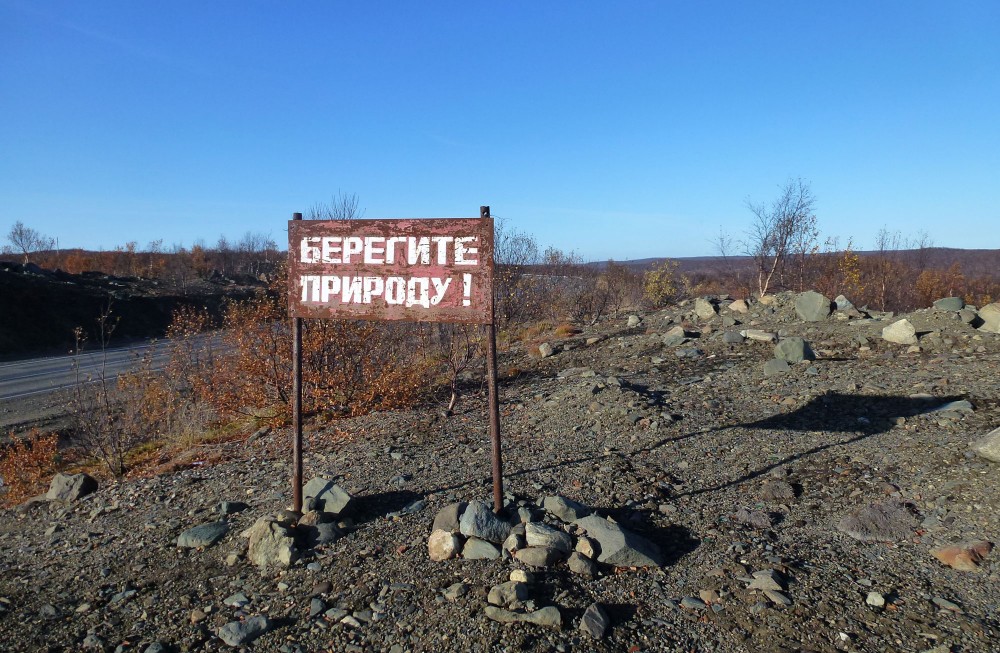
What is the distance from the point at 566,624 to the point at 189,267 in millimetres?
48210

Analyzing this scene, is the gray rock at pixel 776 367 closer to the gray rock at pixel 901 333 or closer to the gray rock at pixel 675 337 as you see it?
the gray rock at pixel 675 337

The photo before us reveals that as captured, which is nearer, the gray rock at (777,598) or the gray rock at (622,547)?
the gray rock at (777,598)

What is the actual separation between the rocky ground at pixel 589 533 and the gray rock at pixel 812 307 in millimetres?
3981

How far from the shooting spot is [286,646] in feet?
10.8

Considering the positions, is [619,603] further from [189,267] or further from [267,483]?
[189,267]

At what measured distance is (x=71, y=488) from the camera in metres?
6.27

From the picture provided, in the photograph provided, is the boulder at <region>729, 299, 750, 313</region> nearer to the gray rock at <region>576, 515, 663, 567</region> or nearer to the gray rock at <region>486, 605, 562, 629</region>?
the gray rock at <region>576, 515, 663, 567</region>

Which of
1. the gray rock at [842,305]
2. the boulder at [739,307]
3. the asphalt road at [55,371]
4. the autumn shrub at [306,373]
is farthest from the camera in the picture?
the asphalt road at [55,371]

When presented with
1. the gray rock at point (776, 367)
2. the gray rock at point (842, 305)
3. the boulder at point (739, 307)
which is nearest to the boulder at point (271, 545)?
the gray rock at point (776, 367)

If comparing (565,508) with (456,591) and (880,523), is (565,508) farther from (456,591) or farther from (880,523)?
(880,523)

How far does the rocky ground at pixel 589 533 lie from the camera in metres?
3.30

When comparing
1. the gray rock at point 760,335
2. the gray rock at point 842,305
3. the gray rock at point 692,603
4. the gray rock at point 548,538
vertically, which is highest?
the gray rock at point 842,305

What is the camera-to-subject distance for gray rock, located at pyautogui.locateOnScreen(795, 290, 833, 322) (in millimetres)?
12234

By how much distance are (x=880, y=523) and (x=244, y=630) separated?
13.0ft
